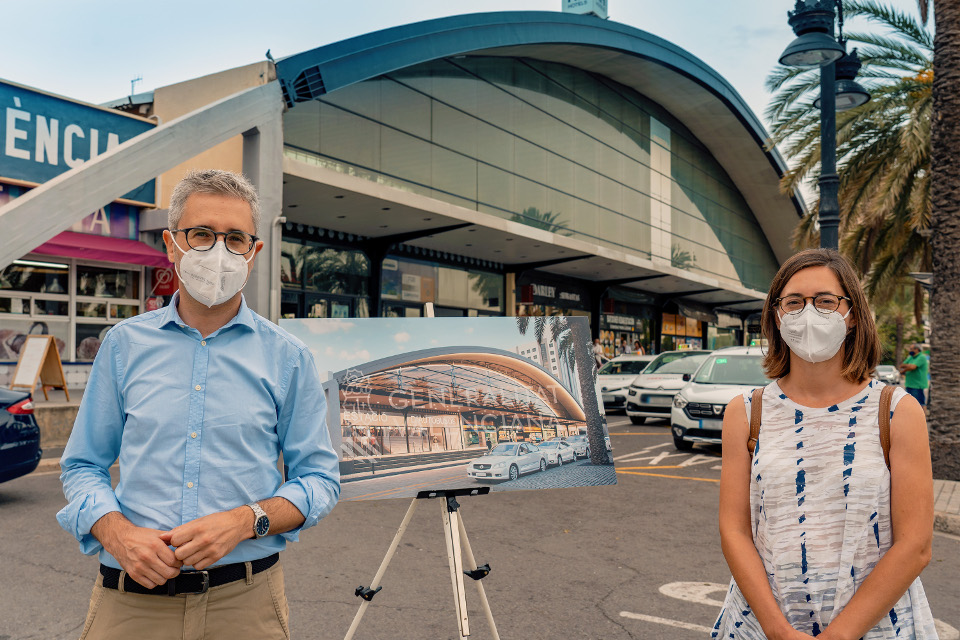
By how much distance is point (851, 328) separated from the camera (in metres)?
2.18

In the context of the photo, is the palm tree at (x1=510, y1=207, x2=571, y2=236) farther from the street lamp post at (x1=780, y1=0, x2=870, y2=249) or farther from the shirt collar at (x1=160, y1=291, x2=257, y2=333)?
the shirt collar at (x1=160, y1=291, x2=257, y2=333)

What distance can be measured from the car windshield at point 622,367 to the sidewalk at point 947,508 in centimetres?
1132

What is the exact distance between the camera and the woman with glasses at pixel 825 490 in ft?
6.41

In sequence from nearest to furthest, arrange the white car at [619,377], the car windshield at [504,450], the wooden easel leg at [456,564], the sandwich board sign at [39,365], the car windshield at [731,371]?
the wooden easel leg at [456,564]
the car windshield at [504,450]
the sandwich board sign at [39,365]
the car windshield at [731,371]
the white car at [619,377]

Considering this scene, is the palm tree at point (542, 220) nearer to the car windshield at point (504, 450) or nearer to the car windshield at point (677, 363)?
the car windshield at point (677, 363)

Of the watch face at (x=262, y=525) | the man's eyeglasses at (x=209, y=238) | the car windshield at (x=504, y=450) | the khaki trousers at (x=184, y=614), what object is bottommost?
the khaki trousers at (x=184, y=614)

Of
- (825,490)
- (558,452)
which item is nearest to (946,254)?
(558,452)

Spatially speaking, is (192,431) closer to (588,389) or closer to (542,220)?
(588,389)

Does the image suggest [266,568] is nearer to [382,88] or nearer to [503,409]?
[503,409]

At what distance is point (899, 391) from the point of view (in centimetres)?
211

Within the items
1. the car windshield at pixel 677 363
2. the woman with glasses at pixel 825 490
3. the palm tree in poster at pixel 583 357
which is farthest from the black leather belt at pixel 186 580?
the car windshield at pixel 677 363

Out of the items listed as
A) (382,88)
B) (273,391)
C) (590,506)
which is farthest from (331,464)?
(382,88)

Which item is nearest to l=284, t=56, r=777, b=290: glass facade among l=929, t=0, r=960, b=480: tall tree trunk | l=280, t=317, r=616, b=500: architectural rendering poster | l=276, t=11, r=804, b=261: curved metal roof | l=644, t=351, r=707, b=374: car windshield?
l=276, t=11, r=804, b=261: curved metal roof

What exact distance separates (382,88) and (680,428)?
13067 millimetres
